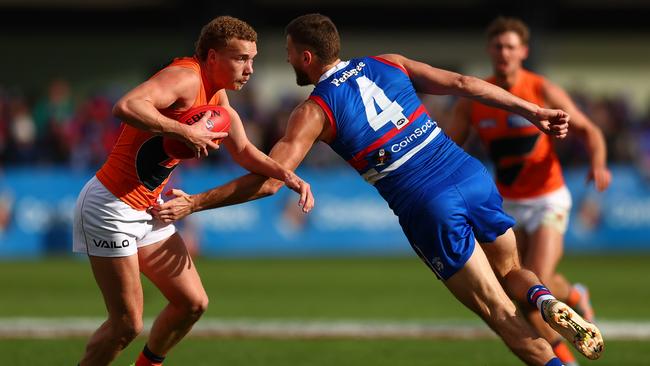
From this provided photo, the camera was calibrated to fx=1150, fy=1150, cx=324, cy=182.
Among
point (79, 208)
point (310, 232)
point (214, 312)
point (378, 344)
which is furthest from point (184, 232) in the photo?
point (79, 208)

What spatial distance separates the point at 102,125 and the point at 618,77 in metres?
14.6

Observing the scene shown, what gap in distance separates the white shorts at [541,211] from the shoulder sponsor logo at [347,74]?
9.56 feet

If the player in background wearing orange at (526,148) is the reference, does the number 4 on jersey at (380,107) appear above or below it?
above

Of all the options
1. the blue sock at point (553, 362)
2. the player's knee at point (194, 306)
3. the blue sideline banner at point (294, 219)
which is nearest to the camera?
the blue sock at point (553, 362)

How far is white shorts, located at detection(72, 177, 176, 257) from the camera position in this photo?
7.33 m

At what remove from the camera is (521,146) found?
9.81 meters

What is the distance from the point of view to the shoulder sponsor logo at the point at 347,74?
723 cm

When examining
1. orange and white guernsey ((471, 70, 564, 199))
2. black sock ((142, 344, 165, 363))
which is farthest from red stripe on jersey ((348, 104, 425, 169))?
orange and white guernsey ((471, 70, 564, 199))

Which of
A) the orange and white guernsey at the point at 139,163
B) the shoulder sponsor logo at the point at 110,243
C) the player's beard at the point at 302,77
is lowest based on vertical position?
the shoulder sponsor logo at the point at 110,243

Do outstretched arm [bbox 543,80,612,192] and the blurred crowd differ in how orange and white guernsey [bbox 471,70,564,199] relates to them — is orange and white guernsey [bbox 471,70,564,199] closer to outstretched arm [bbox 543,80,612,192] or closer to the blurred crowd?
outstretched arm [bbox 543,80,612,192]

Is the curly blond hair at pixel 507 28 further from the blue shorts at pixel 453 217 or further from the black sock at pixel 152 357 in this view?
the black sock at pixel 152 357

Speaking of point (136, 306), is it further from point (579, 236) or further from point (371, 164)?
point (579, 236)

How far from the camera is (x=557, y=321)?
6.86m

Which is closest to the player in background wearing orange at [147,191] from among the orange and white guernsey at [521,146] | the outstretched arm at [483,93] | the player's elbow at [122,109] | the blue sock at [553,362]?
the player's elbow at [122,109]
